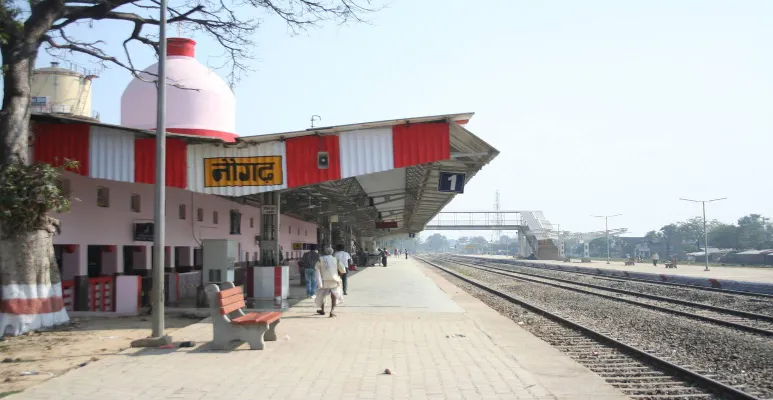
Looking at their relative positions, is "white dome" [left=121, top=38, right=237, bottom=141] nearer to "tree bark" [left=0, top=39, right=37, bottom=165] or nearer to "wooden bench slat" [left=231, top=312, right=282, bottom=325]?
"tree bark" [left=0, top=39, right=37, bottom=165]

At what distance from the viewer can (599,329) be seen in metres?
13.0

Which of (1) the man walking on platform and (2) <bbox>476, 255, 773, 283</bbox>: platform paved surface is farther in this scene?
(2) <bbox>476, 255, 773, 283</bbox>: platform paved surface

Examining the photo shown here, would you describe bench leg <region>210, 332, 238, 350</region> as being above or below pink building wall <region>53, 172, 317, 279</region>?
below

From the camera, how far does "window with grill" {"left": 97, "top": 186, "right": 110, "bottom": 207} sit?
14.7m

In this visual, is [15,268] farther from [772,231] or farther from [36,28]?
[772,231]

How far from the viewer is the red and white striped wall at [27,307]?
10.4 meters

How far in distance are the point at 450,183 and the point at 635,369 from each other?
9043mm

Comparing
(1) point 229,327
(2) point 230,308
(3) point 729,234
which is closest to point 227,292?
(2) point 230,308

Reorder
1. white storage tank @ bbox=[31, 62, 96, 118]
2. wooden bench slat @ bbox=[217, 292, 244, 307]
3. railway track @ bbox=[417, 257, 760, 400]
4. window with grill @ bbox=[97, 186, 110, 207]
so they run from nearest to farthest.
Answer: railway track @ bbox=[417, 257, 760, 400] → wooden bench slat @ bbox=[217, 292, 244, 307] → window with grill @ bbox=[97, 186, 110, 207] → white storage tank @ bbox=[31, 62, 96, 118]

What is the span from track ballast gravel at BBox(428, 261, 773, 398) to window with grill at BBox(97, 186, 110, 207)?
11.2m

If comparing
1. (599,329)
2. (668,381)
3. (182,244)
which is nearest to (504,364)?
(668,381)

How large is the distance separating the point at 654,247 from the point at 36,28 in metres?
127

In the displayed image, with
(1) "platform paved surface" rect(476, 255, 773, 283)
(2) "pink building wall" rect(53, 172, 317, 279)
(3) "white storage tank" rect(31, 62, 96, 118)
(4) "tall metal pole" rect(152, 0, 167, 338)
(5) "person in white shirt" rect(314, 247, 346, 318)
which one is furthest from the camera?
(1) "platform paved surface" rect(476, 255, 773, 283)

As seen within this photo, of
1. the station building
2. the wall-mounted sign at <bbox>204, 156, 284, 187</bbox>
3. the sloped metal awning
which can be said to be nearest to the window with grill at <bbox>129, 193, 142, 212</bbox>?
the station building
